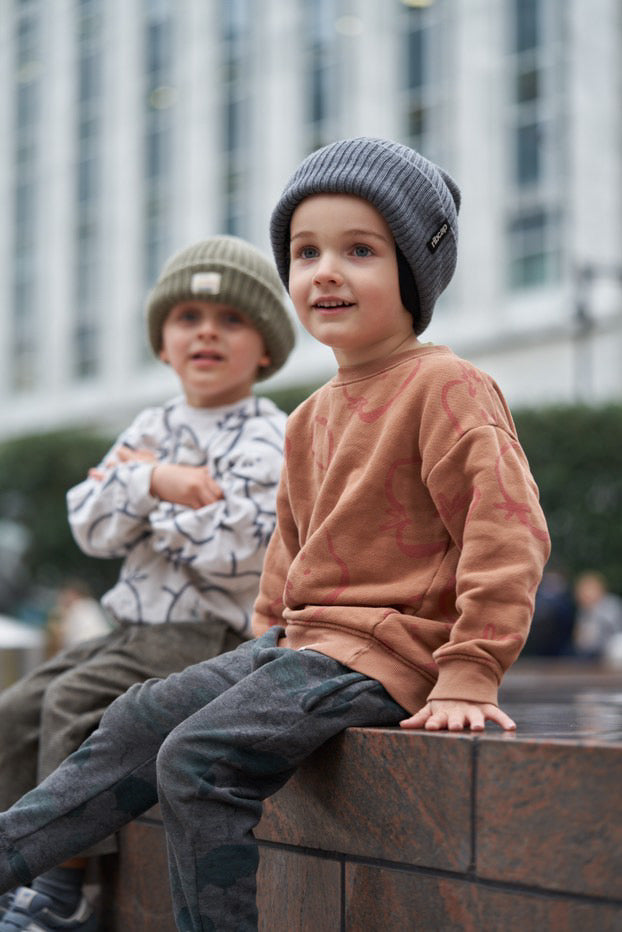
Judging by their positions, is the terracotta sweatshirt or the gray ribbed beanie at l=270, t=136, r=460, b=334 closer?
the terracotta sweatshirt

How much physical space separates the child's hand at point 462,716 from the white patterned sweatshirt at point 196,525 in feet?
3.95

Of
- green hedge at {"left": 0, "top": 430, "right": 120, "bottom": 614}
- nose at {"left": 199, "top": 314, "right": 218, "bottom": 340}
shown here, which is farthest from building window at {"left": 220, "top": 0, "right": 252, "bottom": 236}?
nose at {"left": 199, "top": 314, "right": 218, "bottom": 340}

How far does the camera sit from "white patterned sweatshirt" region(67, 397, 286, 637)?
12.8 ft

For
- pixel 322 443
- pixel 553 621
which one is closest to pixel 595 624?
pixel 553 621

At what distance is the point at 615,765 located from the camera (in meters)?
2.42

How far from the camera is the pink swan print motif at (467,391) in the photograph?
2.91m

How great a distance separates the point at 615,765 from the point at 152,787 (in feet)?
3.87

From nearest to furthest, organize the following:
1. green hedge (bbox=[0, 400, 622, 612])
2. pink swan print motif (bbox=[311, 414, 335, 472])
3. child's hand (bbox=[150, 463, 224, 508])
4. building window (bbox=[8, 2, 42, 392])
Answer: pink swan print motif (bbox=[311, 414, 335, 472]) < child's hand (bbox=[150, 463, 224, 508]) < green hedge (bbox=[0, 400, 622, 612]) < building window (bbox=[8, 2, 42, 392])

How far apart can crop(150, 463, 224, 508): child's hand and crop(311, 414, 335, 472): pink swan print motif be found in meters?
0.76

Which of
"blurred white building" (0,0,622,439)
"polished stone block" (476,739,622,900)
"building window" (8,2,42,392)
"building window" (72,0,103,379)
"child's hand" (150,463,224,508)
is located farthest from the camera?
"building window" (8,2,42,392)

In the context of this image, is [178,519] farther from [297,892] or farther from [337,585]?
[297,892]

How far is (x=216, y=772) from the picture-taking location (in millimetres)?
2775

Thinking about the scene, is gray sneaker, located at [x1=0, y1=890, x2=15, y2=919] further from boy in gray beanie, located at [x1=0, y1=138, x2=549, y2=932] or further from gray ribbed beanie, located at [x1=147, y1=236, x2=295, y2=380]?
gray ribbed beanie, located at [x1=147, y1=236, x2=295, y2=380]

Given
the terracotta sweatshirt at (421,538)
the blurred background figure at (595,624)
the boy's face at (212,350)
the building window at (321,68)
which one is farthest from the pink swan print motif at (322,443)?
the building window at (321,68)
